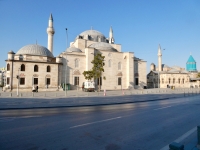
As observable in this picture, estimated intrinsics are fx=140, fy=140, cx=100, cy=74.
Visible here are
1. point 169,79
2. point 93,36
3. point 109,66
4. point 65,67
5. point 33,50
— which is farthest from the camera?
point 169,79

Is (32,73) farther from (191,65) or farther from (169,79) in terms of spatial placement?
(191,65)

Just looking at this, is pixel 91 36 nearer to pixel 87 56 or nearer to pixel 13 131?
pixel 87 56

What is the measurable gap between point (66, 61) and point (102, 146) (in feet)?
120

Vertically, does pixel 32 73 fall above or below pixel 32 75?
above

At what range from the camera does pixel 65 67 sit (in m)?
38.8

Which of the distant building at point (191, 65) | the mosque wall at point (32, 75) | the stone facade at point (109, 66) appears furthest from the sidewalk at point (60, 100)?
the distant building at point (191, 65)

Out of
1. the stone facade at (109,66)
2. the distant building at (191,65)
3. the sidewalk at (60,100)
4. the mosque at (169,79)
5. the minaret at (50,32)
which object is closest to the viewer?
the sidewalk at (60,100)

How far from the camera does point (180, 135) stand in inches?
220

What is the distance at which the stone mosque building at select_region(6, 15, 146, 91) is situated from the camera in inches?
1314

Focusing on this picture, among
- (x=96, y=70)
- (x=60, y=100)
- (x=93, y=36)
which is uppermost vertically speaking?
(x=93, y=36)

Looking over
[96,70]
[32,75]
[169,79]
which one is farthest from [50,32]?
[169,79]

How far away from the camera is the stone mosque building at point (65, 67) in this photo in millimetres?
33375

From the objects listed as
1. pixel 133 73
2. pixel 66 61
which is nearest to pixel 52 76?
pixel 66 61

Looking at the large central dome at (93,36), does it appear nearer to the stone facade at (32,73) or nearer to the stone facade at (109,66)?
the stone facade at (109,66)
